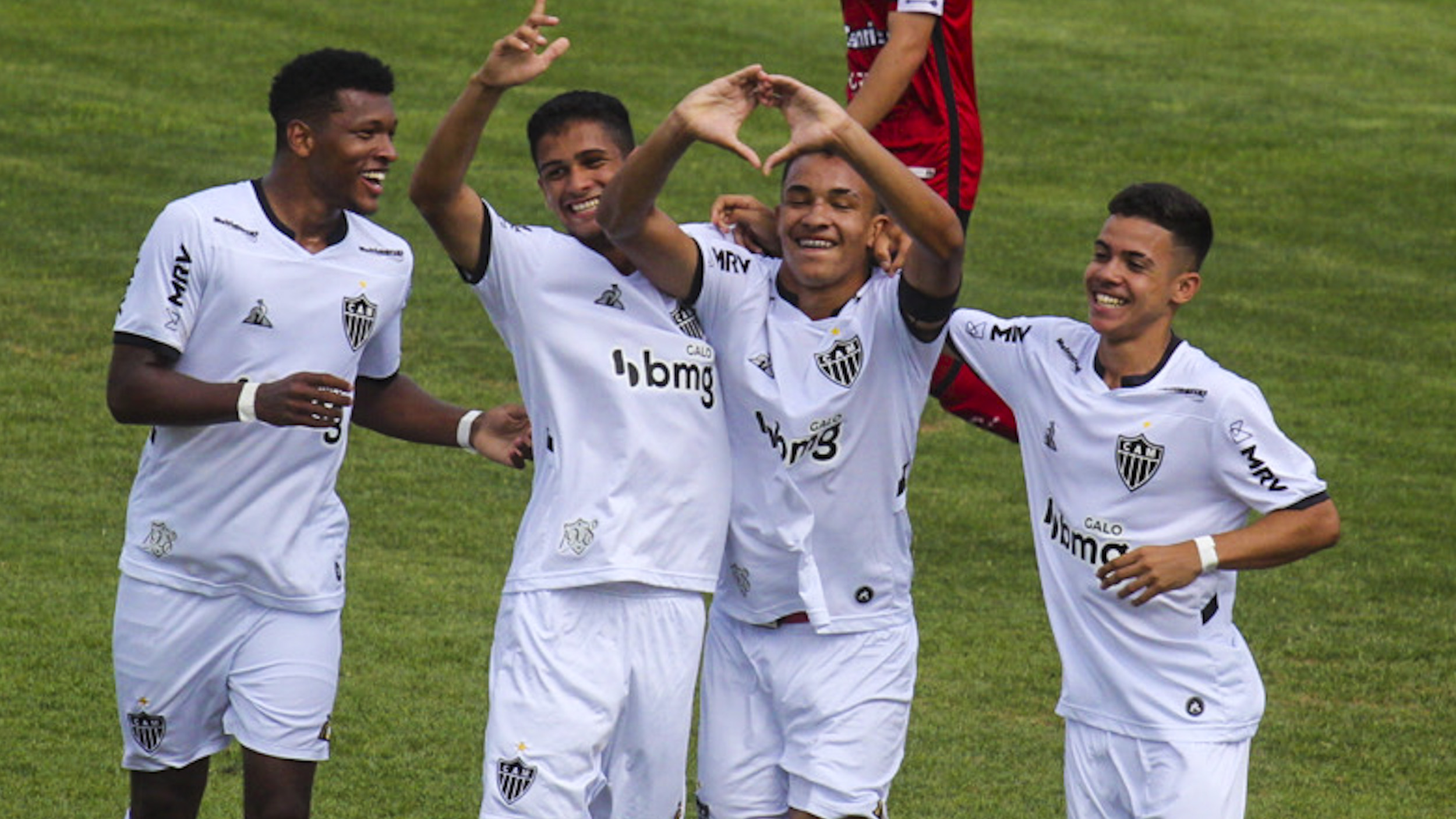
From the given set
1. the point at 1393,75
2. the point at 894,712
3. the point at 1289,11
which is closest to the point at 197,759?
the point at 894,712

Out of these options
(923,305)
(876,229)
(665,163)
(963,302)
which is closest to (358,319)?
(665,163)

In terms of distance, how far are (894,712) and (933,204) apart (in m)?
1.56

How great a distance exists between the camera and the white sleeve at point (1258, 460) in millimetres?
5922

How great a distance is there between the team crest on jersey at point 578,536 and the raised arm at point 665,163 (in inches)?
29.2

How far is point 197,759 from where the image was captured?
6.79 meters

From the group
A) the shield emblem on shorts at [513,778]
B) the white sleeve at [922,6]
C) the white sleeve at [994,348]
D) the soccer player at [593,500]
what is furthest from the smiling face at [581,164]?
the white sleeve at [922,6]

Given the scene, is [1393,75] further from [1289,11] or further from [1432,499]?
[1432,499]

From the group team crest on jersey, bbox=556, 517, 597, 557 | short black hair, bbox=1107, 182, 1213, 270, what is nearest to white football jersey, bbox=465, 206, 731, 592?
team crest on jersey, bbox=556, 517, 597, 557

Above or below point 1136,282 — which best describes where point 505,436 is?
below

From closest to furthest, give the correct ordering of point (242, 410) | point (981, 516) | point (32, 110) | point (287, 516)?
point (242, 410) → point (287, 516) → point (981, 516) → point (32, 110)

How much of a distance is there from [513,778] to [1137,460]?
1983mm

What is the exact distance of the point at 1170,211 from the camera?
6227mm

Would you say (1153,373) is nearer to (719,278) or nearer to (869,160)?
(869,160)

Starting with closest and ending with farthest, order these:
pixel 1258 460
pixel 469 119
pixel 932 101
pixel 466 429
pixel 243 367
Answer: pixel 469 119 → pixel 1258 460 → pixel 243 367 → pixel 466 429 → pixel 932 101
